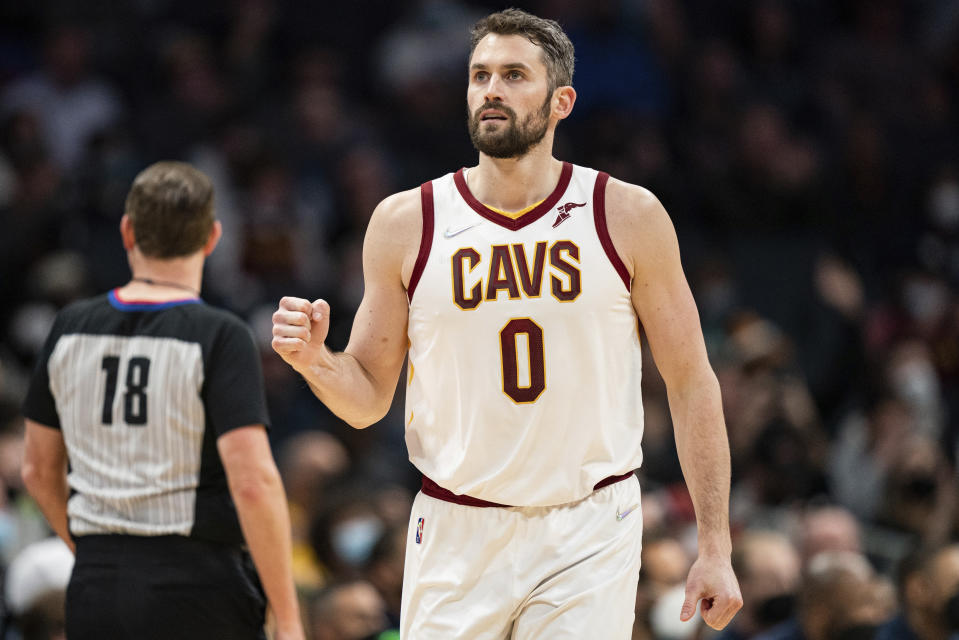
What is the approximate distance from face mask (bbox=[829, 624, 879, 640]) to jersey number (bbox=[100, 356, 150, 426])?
3593mm

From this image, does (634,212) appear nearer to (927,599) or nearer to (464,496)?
(464,496)

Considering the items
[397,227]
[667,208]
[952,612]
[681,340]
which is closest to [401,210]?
[397,227]

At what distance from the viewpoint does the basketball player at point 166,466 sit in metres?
4.70

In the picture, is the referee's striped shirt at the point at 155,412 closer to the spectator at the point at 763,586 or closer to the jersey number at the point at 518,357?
the jersey number at the point at 518,357

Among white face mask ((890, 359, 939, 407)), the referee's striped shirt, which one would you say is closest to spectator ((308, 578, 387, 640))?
the referee's striped shirt

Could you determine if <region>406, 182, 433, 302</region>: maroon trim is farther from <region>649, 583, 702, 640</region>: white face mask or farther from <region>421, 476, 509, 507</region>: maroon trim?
<region>649, 583, 702, 640</region>: white face mask

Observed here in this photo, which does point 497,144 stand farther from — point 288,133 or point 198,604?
point 288,133

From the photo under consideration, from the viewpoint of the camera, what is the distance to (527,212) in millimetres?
4527

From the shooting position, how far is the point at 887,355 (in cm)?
1141

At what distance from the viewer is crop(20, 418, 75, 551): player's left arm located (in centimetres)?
504

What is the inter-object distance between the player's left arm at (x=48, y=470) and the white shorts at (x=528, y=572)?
150cm

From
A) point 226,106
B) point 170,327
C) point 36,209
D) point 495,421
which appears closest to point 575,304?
point 495,421

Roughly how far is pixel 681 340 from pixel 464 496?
874 millimetres

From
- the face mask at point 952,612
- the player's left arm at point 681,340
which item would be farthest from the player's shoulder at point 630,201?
the face mask at point 952,612
